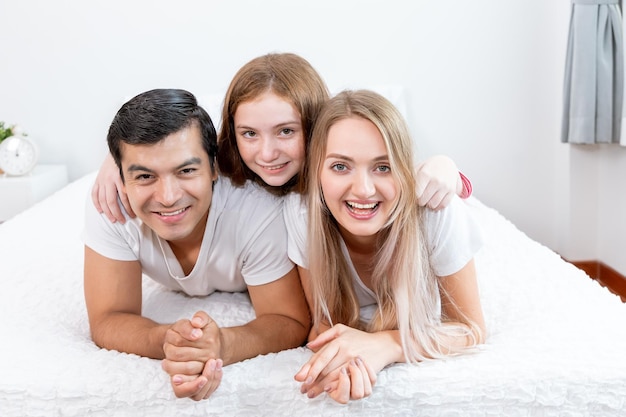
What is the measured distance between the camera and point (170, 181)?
4.56ft

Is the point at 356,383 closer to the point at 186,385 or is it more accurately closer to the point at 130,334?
the point at 186,385

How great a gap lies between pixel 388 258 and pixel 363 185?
0.61ft

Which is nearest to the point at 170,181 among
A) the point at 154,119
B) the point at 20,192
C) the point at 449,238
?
the point at 154,119

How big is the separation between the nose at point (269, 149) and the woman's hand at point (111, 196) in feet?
1.04

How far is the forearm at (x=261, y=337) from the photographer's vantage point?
1341 mm

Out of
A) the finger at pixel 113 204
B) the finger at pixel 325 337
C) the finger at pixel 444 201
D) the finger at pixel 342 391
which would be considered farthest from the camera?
the finger at pixel 113 204

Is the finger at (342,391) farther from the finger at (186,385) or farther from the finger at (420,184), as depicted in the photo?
the finger at (420,184)

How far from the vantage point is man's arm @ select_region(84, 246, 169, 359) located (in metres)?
1.42

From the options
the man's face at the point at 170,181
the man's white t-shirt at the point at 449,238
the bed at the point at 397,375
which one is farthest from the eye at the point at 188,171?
the bed at the point at 397,375

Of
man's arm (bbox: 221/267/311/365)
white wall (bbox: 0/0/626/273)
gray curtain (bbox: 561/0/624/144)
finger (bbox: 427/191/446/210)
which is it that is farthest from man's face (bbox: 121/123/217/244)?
gray curtain (bbox: 561/0/624/144)

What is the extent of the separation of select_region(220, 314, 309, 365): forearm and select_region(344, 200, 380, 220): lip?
30 cm

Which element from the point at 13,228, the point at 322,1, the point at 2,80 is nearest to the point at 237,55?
the point at 322,1

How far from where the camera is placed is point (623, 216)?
3.07 m

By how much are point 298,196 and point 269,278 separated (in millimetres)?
200
